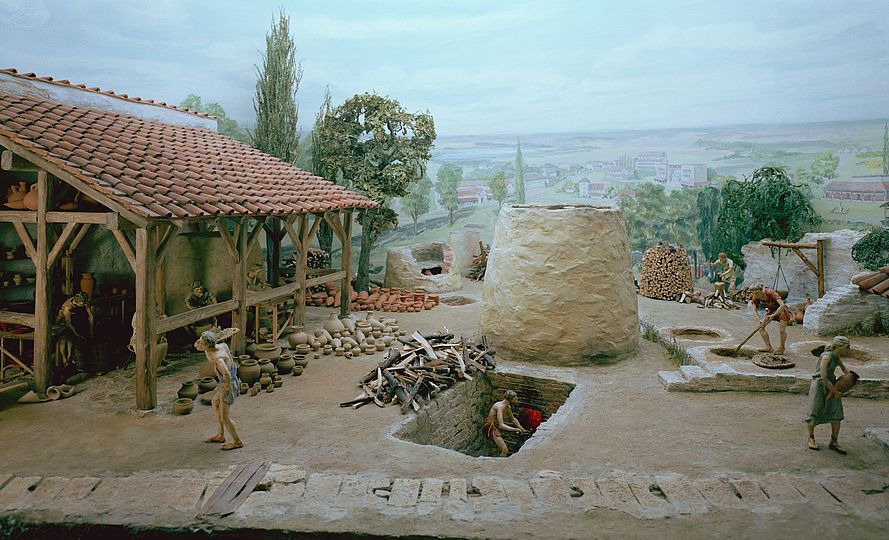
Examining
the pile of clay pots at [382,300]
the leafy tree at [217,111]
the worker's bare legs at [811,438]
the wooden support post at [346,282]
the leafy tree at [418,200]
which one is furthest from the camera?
the leafy tree at [418,200]

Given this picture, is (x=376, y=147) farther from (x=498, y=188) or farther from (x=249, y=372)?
(x=498, y=188)

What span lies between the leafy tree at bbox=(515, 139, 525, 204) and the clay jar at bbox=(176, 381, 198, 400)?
763 inches

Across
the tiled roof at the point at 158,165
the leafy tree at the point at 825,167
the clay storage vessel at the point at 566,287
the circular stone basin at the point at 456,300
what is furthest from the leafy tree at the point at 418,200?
the clay storage vessel at the point at 566,287

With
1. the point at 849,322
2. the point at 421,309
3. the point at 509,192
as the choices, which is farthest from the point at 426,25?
the point at 849,322

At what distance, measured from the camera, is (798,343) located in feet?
32.0

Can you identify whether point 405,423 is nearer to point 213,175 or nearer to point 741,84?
point 213,175

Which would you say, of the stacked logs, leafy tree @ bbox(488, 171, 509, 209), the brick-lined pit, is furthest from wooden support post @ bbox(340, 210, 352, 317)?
leafy tree @ bbox(488, 171, 509, 209)

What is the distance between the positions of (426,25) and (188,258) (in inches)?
716

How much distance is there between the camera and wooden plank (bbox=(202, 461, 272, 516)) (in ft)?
15.0

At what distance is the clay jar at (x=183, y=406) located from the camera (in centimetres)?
678

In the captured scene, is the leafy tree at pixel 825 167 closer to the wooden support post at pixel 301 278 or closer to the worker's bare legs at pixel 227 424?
the wooden support post at pixel 301 278

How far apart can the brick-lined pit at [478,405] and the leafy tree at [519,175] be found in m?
17.1

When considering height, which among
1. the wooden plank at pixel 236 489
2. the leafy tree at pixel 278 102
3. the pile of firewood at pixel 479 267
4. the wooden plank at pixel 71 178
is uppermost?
the leafy tree at pixel 278 102

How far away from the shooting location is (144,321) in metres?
6.77
